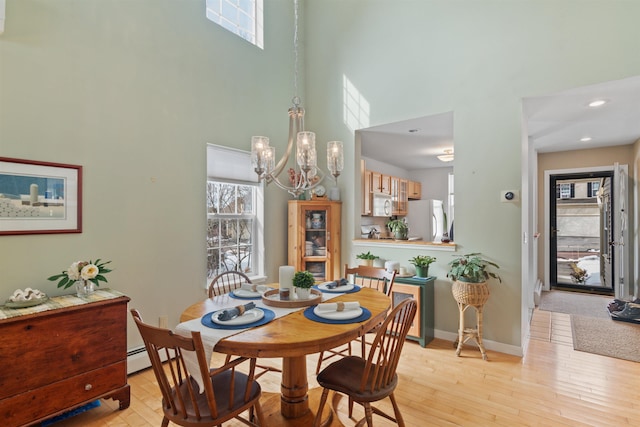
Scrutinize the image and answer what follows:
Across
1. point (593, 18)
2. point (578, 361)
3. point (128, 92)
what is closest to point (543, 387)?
point (578, 361)

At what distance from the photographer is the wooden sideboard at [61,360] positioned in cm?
188

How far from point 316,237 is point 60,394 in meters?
2.80

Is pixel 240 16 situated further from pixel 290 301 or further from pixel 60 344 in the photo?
pixel 60 344

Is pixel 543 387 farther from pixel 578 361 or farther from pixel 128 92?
pixel 128 92

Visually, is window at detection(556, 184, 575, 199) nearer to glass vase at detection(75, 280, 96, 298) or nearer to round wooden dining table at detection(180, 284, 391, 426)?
round wooden dining table at detection(180, 284, 391, 426)

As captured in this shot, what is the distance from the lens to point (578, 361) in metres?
3.04

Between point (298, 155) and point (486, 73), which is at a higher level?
point (486, 73)

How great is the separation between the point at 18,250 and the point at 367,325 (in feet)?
8.01

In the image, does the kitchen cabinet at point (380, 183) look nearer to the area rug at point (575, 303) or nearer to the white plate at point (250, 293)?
the area rug at point (575, 303)

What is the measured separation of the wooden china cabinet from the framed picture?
2.22 m

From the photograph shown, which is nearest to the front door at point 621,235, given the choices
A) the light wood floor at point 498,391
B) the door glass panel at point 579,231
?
the door glass panel at point 579,231

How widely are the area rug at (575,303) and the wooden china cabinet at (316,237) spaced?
331 cm

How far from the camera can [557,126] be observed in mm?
4207

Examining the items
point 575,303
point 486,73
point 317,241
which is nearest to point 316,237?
point 317,241
